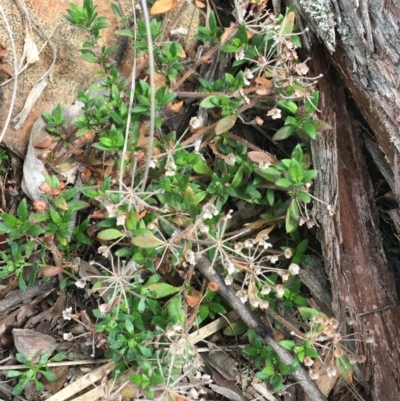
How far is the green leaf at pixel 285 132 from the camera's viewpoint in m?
2.50

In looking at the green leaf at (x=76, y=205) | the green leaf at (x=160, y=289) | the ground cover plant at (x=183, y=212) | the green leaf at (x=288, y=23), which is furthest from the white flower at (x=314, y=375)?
the green leaf at (x=288, y=23)

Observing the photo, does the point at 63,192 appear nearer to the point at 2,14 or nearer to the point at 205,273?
the point at 205,273

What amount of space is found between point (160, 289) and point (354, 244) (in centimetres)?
95

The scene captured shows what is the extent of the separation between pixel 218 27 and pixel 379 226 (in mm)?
1271

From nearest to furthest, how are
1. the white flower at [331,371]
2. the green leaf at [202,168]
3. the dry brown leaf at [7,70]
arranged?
the white flower at [331,371] → the green leaf at [202,168] → the dry brown leaf at [7,70]

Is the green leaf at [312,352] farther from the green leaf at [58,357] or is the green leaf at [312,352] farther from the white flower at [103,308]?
the green leaf at [58,357]

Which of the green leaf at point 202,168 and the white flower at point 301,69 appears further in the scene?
the green leaf at point 202,168

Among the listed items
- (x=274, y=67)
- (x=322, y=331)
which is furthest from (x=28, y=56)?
(x=322, y=331)

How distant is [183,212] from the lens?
8.13ft

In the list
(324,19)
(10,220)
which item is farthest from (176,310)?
(324,19)

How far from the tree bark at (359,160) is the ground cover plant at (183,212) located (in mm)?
122

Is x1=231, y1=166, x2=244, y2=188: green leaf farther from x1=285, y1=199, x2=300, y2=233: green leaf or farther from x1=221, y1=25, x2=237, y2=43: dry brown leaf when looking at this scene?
x1=221, y1=25, x2=237, y2=43: dry brown leaf

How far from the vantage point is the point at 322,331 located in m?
2.16

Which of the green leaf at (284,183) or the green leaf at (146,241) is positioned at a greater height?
the green leaf at (284,183)
